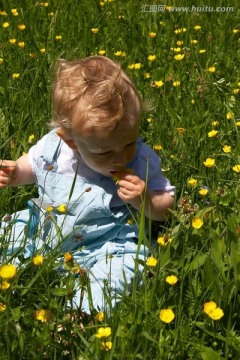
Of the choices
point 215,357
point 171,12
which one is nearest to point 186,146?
point 215,357

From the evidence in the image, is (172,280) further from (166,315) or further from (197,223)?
(197,223)

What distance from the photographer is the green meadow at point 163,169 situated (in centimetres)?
190

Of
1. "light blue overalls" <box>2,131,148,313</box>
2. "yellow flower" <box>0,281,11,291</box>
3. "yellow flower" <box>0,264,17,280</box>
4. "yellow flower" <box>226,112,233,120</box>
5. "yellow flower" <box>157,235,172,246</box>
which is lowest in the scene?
"light blue overalls" <box>2,131,148,313</box>

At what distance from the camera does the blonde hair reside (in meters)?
2.29

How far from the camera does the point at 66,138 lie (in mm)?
2484

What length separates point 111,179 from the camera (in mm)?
2559

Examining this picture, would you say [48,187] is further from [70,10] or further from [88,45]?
[70,10]

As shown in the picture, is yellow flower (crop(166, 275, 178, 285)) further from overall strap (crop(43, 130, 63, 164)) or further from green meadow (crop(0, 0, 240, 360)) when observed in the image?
overall strap (crop(43, 130, 63, 164))

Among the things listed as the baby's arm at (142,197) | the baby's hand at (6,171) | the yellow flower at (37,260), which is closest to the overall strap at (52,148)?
the baby's hand at (6,171)

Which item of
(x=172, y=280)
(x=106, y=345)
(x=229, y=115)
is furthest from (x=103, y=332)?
(x=229, y=115)

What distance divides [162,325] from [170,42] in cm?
253

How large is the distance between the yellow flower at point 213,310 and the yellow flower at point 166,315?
97mm

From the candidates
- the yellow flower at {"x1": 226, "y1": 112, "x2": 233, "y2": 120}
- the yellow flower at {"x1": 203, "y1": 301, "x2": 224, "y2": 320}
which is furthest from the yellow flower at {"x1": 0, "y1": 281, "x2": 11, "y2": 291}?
the yellow flower at {"x1": 226, "y1": 112, "x2": 233, "y2": 120}

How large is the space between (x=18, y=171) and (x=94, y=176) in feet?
0.99
